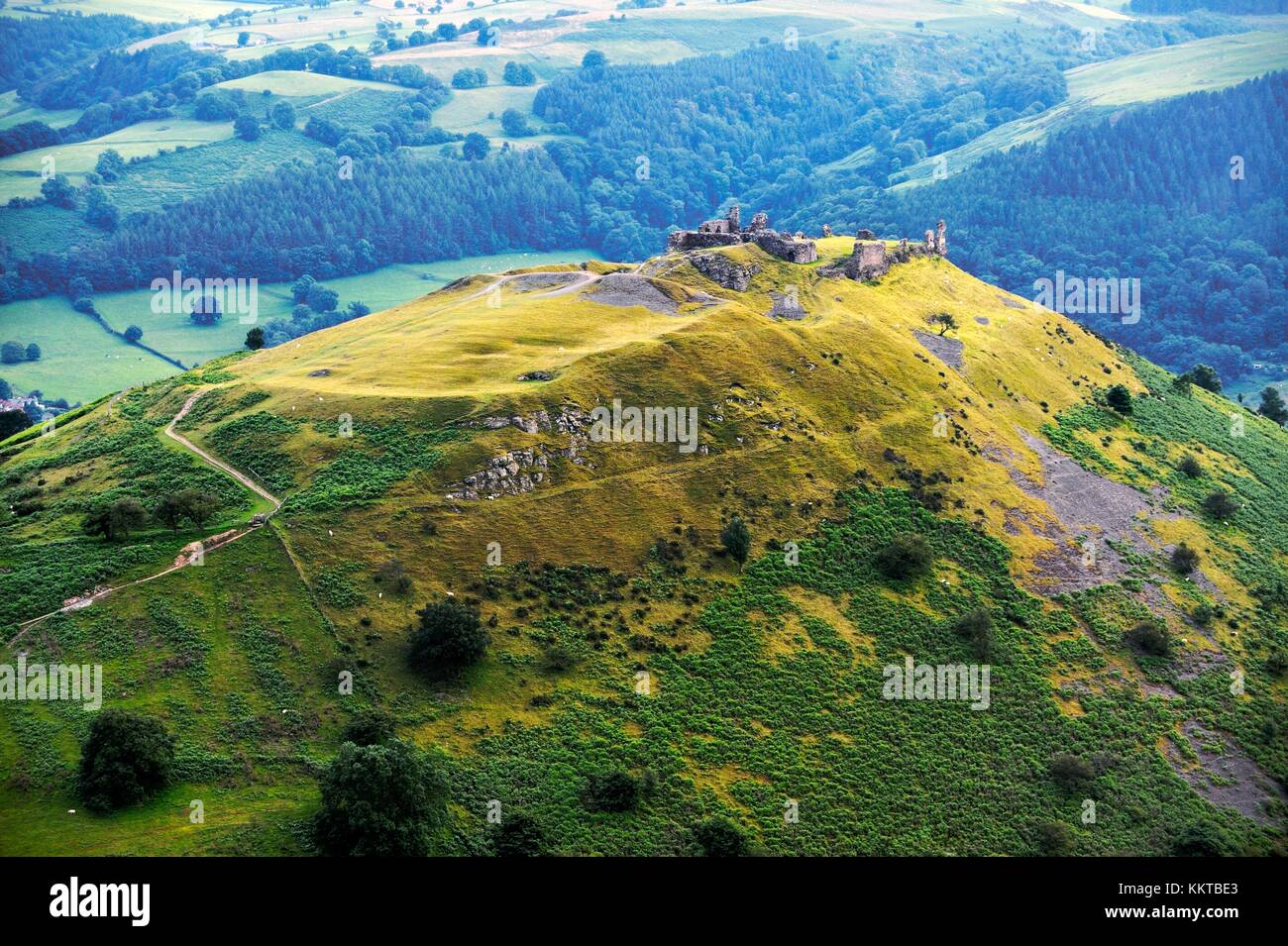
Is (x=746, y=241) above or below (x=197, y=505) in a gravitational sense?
above

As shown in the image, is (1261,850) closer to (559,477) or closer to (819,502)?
(819,502)

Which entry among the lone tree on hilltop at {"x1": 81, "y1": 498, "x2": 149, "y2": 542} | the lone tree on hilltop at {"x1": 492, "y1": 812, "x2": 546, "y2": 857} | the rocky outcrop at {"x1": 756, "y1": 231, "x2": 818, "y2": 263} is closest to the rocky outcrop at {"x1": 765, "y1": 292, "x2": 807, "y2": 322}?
the rocky outcrop at {"x1": 756, "y1": 231, "x2": 818, "y2": 263}

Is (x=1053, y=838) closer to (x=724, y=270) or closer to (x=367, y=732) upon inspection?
(x=367, y=732)

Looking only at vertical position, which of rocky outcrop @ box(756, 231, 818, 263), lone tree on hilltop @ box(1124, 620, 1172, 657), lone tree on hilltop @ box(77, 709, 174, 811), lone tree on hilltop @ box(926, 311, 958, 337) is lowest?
lone tree on hilltop @ box(1124, 620, 1172, 657)

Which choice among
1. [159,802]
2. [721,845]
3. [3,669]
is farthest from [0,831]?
[721,845]

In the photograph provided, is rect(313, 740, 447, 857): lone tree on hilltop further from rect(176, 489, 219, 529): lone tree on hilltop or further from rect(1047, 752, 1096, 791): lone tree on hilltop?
rect(1047, 752, 1096, 791): lone tree on hilltop

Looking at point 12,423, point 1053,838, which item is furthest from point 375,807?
point 12,423

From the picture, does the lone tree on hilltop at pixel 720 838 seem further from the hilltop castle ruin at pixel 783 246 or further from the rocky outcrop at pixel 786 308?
the hilltop castle ruin at pixel 783 246
